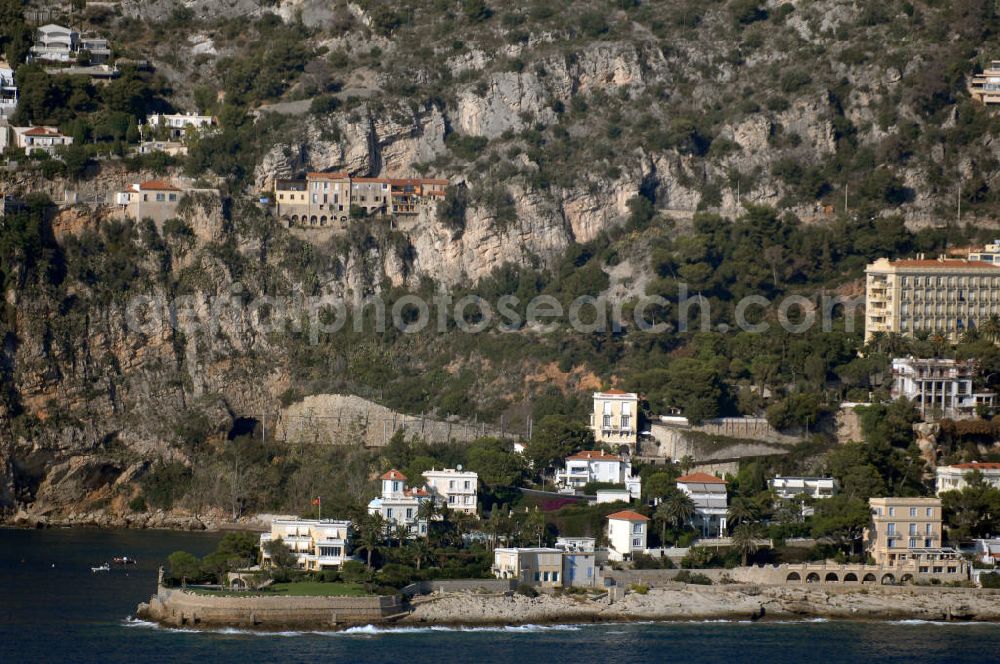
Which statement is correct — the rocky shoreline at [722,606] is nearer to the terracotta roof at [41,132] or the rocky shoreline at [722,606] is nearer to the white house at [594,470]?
the white house at [594,470]

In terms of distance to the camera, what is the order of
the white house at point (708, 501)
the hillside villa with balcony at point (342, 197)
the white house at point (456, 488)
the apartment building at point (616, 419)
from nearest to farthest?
the white house at point (708, 501)
the white house at point (456, 488)
the apartment building at point (616, 419)
the hillside villa with balcony at point (342, 197)

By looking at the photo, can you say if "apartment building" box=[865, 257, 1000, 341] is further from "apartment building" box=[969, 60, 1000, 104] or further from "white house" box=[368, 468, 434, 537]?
"white house" box=[368, 468, 434, 537]

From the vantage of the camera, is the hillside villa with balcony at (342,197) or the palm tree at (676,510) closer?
the palm tree at (676,510)

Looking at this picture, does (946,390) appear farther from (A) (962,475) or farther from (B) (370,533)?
(B) (370,533)

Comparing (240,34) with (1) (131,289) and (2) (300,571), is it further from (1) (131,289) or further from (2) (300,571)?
(2) (300,571)

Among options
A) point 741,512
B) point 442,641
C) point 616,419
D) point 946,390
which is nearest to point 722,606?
point 741,512

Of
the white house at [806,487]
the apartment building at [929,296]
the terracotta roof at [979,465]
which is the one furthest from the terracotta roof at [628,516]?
the apartment building at [929,296]

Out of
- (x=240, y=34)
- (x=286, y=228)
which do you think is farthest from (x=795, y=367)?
(x=240, y=34)
